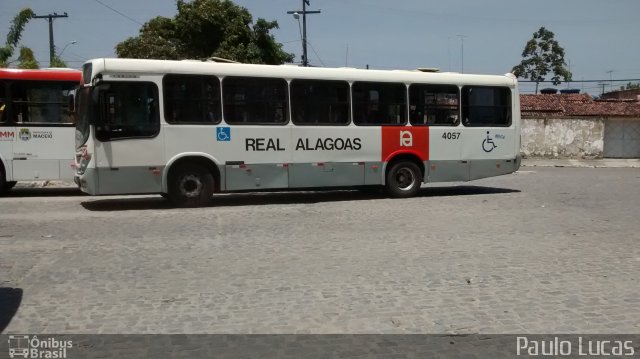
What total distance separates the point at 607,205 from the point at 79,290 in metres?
11.2

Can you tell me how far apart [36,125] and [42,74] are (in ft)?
4.10

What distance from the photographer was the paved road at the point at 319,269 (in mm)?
4910

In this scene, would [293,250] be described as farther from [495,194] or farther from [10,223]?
[495,194]

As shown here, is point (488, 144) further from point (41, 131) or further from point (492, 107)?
point (41, 131)

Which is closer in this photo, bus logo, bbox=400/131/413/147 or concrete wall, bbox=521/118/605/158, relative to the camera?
bus logo, bbox=400/131/413/147

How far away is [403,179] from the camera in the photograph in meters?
14.1

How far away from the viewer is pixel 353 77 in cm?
1327

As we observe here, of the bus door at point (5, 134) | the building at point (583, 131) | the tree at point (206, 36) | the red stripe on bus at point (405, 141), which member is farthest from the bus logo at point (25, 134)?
the building at point (583, 131)

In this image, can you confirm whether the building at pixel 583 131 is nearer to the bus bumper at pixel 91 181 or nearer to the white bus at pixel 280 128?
the white bus at pixel 280 128

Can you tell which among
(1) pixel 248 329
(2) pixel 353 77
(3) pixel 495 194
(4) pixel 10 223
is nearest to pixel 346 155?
(2) pixel 353 77

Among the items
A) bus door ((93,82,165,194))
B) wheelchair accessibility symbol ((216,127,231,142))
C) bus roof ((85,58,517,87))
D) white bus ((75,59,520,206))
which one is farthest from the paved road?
bus roof ((85,58,517,87))

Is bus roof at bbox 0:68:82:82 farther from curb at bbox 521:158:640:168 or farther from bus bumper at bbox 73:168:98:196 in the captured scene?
curb at bbox 521:158:640:168

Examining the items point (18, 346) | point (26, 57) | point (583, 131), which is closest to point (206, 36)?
point (26, 57)

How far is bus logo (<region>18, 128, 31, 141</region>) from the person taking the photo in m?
14.0
